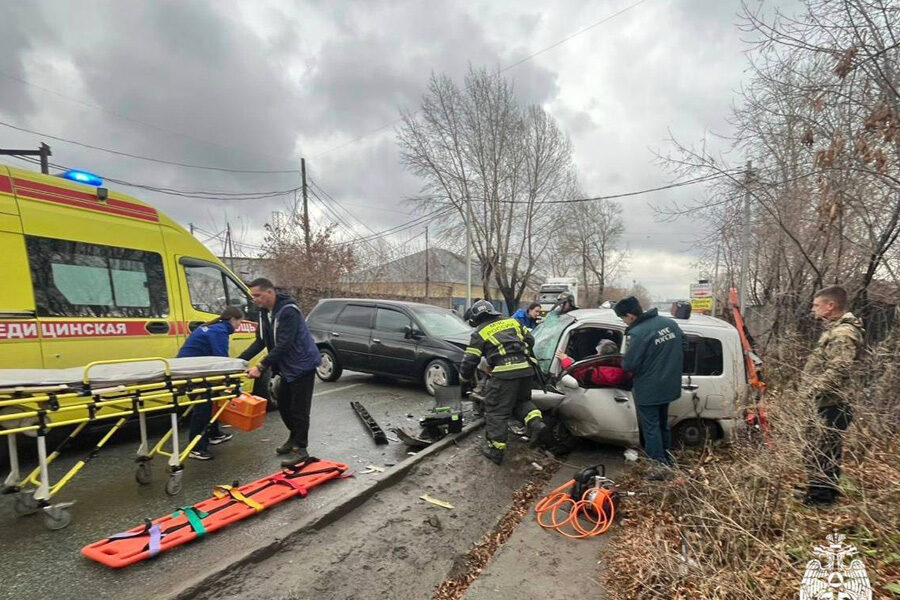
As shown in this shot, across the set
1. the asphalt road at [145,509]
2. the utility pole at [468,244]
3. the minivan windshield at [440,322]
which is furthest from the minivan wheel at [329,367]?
the utility pole at [468,244]

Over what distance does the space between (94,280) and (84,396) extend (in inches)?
78.7

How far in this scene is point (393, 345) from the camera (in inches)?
310

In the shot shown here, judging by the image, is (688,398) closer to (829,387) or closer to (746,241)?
(829,387)

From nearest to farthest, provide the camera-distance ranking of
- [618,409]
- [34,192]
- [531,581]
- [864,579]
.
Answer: [864,579] < [531,581] < [34,192] < [618,409]

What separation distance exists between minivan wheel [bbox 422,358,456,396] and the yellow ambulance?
11.0 feet

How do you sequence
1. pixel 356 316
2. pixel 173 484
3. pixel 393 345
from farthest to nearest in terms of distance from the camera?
1. pixel 356 316
2. pixel 393 345
3. pixel 173 484

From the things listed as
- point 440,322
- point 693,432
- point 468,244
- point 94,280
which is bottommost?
point 693,432

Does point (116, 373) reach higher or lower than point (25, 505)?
higher

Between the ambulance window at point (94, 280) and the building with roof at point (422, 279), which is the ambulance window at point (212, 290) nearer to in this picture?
the ambulance window at point (94, 280)

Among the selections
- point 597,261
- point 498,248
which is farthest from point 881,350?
point 597,261

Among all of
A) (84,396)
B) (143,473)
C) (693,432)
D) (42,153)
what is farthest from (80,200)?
→ (42,153)

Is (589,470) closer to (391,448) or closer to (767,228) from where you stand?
(391,448)

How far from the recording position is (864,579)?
2033mm

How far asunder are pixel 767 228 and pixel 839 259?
2811mm
